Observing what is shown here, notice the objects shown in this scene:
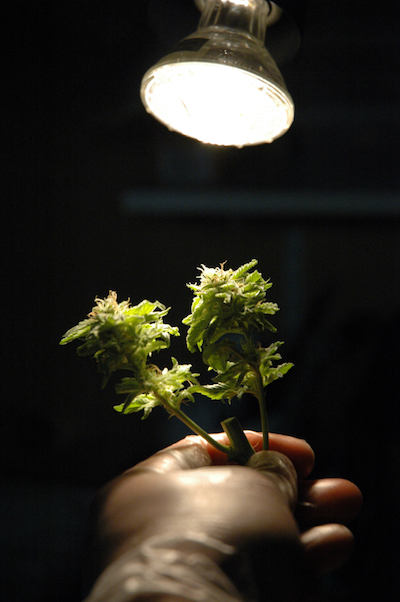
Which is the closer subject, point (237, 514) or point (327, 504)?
point (237, 514)

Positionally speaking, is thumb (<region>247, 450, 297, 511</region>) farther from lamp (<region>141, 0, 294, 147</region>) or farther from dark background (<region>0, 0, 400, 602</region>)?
lamp (<region>141, 0, 294, 147</region>)

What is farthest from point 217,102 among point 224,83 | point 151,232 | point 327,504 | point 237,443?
point 327,504

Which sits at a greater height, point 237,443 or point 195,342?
point 195,342

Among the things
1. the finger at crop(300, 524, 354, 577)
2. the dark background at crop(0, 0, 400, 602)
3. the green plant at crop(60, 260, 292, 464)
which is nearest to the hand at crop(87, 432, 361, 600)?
the finger at crop(300, 524, 354, 577)

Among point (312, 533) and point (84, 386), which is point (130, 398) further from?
point (84, 386)

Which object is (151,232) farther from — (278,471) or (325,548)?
(325,548)

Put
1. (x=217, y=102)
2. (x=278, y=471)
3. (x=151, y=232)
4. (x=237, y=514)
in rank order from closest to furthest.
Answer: (x=237, y=514) < (x=278, y=471) < (x=217, y=102) < (x=151, y=232)

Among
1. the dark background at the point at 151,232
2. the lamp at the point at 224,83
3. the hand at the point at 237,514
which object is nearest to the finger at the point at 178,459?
the hand at the point at 237,514

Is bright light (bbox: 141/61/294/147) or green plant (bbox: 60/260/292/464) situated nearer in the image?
green plant (bbox: 60/260/292/464)
